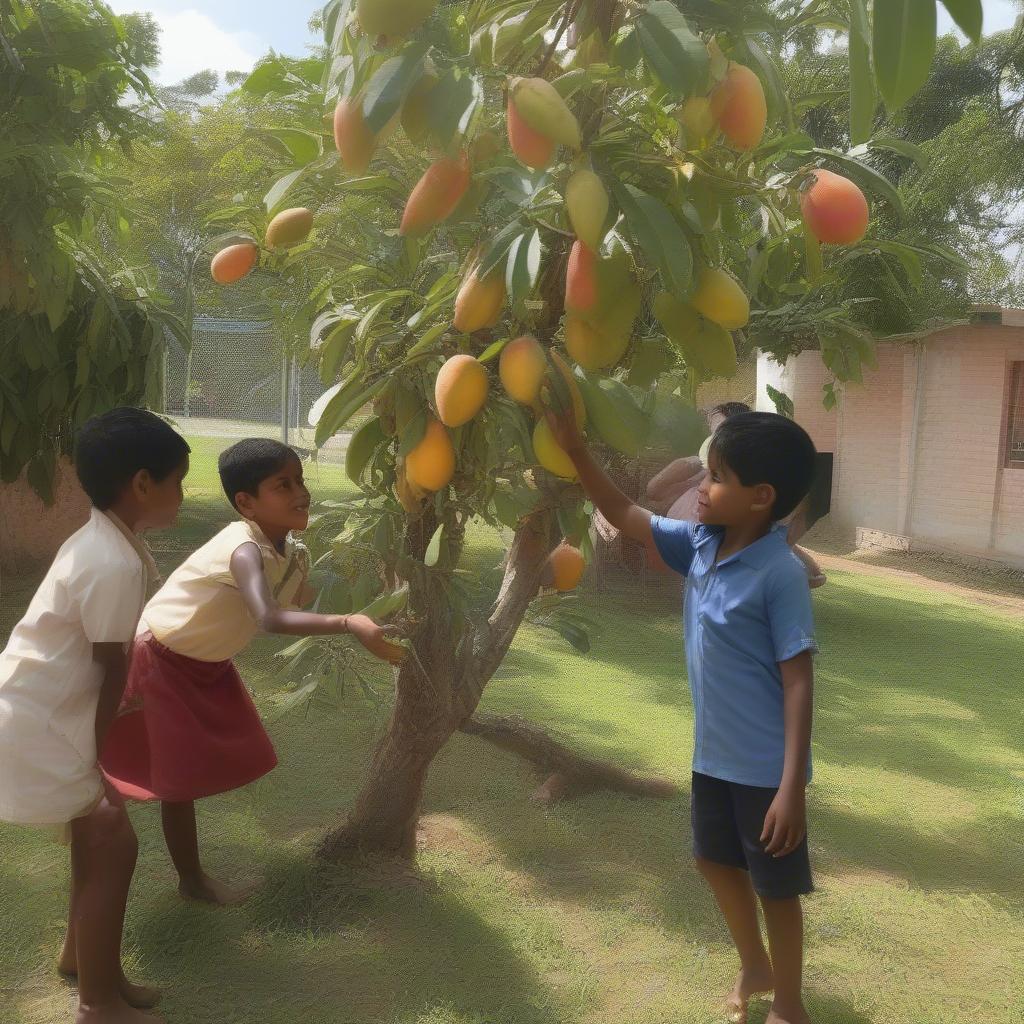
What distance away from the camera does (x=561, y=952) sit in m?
2.08

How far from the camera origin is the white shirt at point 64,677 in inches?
67.6

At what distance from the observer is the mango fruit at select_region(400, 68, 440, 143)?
4.13ft

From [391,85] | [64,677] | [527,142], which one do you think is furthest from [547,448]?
[64,677]

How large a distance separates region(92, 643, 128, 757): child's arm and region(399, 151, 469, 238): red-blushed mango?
33.1 inches

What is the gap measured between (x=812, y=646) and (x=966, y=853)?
1388mm

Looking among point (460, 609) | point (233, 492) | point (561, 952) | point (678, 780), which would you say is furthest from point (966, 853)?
point (233, 492)

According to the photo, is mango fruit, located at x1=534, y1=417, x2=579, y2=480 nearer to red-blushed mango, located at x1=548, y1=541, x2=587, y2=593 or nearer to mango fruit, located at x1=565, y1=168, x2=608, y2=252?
mango fruit, located at x1=565, y1=168, x2=608, y2=252

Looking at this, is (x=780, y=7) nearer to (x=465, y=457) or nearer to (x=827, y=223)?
(x=827, y=223)

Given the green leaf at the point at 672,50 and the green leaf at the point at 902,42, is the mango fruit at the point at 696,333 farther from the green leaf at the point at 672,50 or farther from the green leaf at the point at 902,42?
the green leaf at the point at 902,42

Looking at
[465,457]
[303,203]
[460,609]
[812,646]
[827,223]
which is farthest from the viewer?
[460,609]

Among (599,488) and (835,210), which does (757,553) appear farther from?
(835,210)

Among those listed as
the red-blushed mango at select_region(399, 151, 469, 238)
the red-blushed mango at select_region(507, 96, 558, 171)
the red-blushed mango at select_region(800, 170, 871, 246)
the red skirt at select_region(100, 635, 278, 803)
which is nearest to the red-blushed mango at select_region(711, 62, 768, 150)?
the red-blushed mango at select_region(800, 170, 871, 246)

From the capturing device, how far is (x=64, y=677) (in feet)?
5.75

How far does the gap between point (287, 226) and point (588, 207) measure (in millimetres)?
638
